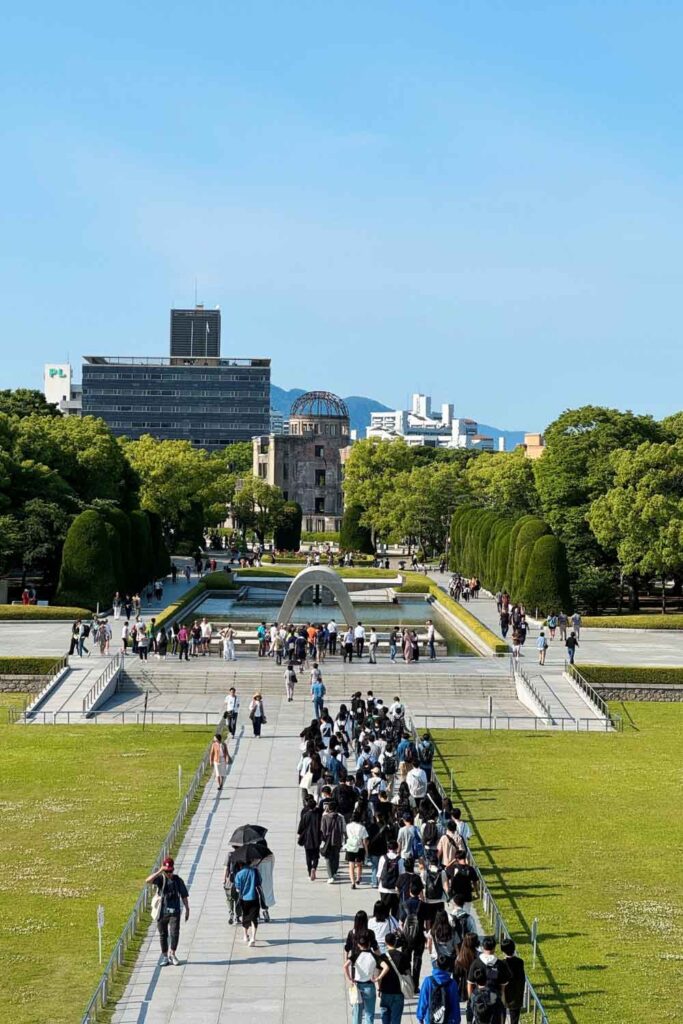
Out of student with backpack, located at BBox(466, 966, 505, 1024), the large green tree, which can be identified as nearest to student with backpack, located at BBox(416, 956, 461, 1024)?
student with backpack, located at BBox(466, 966, 505, 1024)

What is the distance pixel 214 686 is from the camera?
1630 inches

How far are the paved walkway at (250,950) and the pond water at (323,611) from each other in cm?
3031

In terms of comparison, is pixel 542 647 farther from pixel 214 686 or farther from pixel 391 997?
pixel 391 997

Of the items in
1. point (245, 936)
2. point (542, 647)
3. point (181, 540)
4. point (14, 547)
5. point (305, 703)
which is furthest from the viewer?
point (181, 540)

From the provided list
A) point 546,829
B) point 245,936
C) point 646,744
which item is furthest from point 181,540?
point 245,936

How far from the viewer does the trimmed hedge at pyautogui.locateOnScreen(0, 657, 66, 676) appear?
41.7 metres

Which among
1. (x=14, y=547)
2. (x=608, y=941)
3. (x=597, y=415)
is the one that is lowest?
(x=608, y=941)

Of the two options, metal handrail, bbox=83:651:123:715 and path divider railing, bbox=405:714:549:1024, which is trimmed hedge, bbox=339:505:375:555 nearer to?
metal handrail, bbox=83:651:123:715

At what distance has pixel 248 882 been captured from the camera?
17578 mm

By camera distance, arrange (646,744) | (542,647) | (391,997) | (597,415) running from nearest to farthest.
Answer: (391,997), (646,744), (542,647), (597,415)

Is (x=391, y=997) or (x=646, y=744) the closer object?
(x=391, y=997)

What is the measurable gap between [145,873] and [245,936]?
13.7 feet

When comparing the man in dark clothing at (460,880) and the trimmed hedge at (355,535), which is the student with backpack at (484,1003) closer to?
the man in dark clothing at (460,880)

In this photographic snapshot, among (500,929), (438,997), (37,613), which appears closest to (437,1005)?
(438,997)
